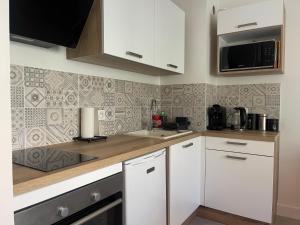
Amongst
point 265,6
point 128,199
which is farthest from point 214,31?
point 128,199

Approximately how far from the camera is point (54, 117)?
1.45 m

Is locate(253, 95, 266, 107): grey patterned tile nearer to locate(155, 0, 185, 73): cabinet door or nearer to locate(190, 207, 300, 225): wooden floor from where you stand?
locate(155, 0, 185, 73): cabinet door

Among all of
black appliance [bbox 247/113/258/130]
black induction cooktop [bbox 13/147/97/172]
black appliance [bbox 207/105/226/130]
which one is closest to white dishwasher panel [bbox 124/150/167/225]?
black induction cooktop [bbox 13/147/97/172]

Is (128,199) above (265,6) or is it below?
below

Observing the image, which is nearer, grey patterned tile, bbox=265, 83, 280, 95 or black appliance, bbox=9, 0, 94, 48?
black appliance, bbox=9, 0, 94, 48

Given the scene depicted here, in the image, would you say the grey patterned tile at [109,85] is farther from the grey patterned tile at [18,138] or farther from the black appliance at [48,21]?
the grey patterned tile at [18,138]

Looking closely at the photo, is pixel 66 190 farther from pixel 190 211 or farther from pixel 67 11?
pixel 190 211

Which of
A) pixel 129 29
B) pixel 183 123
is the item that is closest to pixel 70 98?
pixel 129 29

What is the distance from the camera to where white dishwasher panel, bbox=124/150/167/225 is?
1232mm

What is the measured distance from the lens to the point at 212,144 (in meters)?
2.08

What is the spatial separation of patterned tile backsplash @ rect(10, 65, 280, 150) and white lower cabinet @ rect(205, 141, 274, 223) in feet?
1.37

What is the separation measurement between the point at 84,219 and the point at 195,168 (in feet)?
4.35

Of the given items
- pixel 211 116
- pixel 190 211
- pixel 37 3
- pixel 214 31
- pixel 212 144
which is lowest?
pixel 190 211

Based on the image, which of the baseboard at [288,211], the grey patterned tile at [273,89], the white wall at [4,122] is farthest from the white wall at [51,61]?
the baseboard at [288,211]
